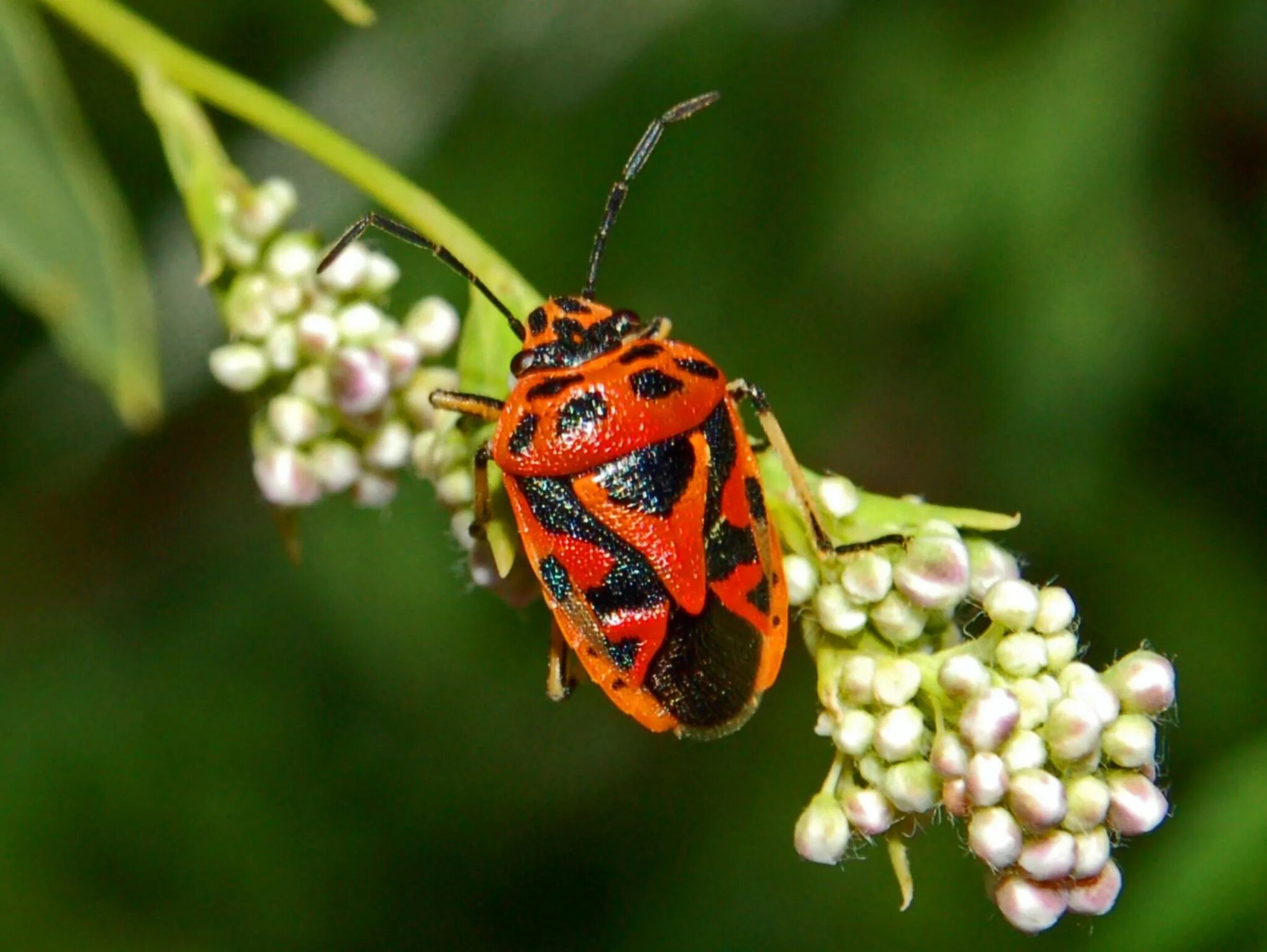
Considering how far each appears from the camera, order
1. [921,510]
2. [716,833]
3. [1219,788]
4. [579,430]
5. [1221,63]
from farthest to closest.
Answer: [716,833]
[1221,63]
[1219,788]
[579,430]
[921,510]

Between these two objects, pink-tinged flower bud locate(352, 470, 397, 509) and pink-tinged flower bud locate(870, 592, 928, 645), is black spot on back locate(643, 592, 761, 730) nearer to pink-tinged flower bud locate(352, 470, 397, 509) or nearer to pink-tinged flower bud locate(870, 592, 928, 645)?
pink-tinged flower bud locate(870, 592, 928, 645)

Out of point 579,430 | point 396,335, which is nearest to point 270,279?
point 396,335

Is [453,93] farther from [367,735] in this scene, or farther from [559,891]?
[559,891]

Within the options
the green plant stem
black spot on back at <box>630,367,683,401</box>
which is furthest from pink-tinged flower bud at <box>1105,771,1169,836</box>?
the green plant stem

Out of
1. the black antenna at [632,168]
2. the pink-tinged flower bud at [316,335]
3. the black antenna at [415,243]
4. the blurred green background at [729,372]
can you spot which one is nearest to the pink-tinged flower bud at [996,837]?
the black antenna at [415,243]

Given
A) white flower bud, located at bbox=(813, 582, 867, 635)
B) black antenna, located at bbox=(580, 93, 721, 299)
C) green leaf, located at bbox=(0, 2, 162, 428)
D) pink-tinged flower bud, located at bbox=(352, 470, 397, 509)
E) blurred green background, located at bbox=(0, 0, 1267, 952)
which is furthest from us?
blurred green background, located at bbox=(0, 0, 1267, 952)

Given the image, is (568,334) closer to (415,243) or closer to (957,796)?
(415,243)
